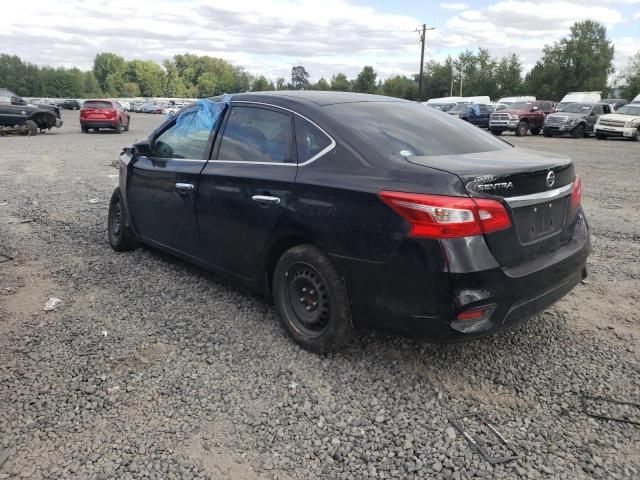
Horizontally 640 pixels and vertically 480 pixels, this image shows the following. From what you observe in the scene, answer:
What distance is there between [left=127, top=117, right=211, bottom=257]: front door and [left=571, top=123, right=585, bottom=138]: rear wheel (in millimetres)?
24170

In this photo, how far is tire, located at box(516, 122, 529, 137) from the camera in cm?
2586

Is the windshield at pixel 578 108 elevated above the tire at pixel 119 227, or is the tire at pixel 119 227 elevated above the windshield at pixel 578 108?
the windshield at pixel 578 108

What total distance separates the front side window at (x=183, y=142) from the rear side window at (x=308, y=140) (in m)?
1.02

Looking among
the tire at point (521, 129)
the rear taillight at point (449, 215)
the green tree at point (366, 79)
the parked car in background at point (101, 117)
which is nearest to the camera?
the rear taillight at point (449, 215)

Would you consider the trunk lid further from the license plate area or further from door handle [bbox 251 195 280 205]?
door handle [bbox 251 195 280 205]

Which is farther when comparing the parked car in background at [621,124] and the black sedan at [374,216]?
the parked car in background at [621,124]

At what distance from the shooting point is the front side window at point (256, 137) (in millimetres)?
3533

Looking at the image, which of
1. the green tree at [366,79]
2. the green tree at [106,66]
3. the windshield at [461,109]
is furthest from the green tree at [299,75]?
the green tree at [106,66]

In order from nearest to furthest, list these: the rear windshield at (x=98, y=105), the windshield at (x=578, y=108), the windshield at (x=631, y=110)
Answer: the windshield at (x=631, y=110)
the rear windshield at (x=98, y=105)
the windshield at (x=578, y=108)

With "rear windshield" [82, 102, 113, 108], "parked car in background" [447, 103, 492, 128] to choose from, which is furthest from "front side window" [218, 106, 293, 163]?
"parked car in background" [447, 103, 492, 128]

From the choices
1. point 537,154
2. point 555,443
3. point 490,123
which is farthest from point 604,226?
point 490,123

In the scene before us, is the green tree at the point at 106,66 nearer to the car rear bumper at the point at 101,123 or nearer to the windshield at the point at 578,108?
the car rear bumper at the point at 101,123

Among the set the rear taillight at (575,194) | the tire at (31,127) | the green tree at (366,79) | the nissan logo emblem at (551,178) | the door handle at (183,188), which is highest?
the green tree at (366,79)

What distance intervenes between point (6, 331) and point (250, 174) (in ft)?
6.74
